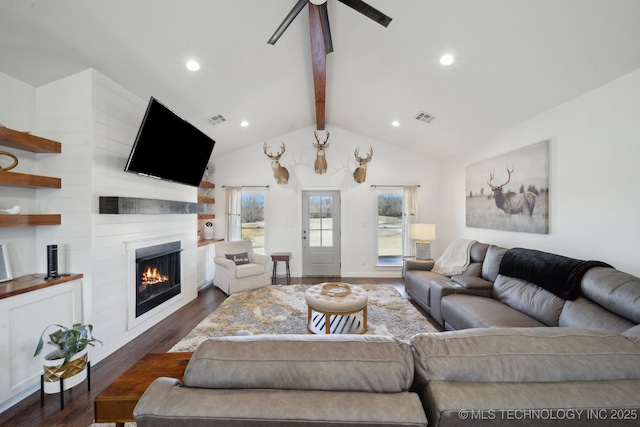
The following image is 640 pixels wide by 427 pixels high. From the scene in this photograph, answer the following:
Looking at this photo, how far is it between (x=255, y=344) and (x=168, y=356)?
580 mm

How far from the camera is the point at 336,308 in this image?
2.56 m

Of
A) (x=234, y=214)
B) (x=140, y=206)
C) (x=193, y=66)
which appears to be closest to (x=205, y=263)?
(x=234, y=214)

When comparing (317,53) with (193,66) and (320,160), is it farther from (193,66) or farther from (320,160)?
(320,160)

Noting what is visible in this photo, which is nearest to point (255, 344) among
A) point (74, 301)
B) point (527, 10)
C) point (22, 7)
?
point (74, 301)

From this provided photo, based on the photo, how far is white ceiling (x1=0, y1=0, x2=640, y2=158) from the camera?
180cm

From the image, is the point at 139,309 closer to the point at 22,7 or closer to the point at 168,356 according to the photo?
the point at 168,356

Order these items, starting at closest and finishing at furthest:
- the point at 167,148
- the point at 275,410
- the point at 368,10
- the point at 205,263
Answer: the point at 275,410 → the point at 368,10 → the point at 167,148 → the point at 205,263

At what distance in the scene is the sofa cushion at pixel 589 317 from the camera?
1653 millimetres

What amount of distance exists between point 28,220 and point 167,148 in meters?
1.32

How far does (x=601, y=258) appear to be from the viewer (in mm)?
2273

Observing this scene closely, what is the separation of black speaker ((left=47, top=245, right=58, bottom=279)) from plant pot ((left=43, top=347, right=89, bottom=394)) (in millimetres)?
671

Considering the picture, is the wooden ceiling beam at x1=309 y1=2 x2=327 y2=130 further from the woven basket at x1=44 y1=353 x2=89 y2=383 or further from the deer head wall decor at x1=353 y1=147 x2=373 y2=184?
the woven basket at x1=44 y1=353 x2=89 y2=383

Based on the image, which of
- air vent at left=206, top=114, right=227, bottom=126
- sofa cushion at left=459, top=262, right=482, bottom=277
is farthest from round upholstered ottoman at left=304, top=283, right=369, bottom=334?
air vent at left=206, top=114, right=227, bottom=126

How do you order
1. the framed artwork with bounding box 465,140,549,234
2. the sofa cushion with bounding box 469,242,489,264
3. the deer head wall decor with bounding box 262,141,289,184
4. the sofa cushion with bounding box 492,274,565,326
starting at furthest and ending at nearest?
1. the deer head wall decor with bounding box 262,141,289,184
2. the sofa cushion with bounding box 469,242,489,264
3. the framed artwork with bounding box 465,140,549,234
4. the sofa cushion with bounding box 492,274,565,326
